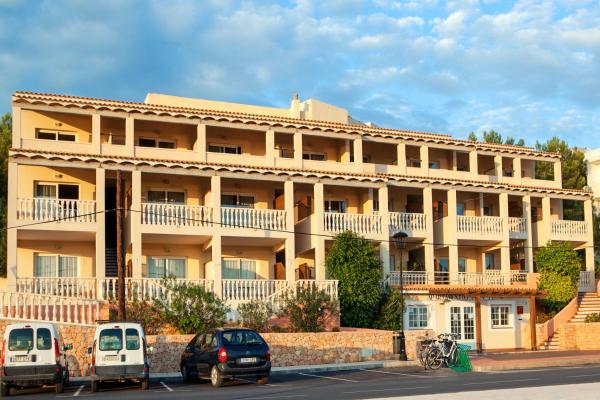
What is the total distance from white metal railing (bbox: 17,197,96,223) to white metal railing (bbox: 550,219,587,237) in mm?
26481

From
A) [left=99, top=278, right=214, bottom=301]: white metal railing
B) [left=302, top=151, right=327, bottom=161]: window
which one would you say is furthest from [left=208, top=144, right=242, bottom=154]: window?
[left=99, top=278, right=214, bottom=301]: white metal railing

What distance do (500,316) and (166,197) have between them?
18312mm

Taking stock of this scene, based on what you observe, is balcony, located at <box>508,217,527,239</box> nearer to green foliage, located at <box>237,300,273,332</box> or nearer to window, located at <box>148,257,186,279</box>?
window, located at <box>148,257,186,279</box>

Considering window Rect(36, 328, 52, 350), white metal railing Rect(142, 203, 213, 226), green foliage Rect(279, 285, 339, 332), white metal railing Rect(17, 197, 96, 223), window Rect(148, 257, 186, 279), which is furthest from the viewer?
window Rect(148, 257, 186, 279)

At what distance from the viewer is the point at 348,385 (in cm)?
2238

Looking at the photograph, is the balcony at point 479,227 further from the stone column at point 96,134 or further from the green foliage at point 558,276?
the stone column at point 96,134

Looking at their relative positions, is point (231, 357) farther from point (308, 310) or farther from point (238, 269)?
point (238, 269)

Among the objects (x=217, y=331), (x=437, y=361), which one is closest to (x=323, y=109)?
(x=437, y=361)

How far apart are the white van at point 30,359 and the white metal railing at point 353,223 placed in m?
18.2

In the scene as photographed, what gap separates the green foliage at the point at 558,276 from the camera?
4166 cm

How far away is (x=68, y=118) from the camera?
36875 millimetres

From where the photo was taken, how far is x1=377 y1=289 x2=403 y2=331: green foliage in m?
36.6

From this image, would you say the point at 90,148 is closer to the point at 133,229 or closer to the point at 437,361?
the point at 133,229

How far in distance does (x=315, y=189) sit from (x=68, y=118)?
12.0 metres
